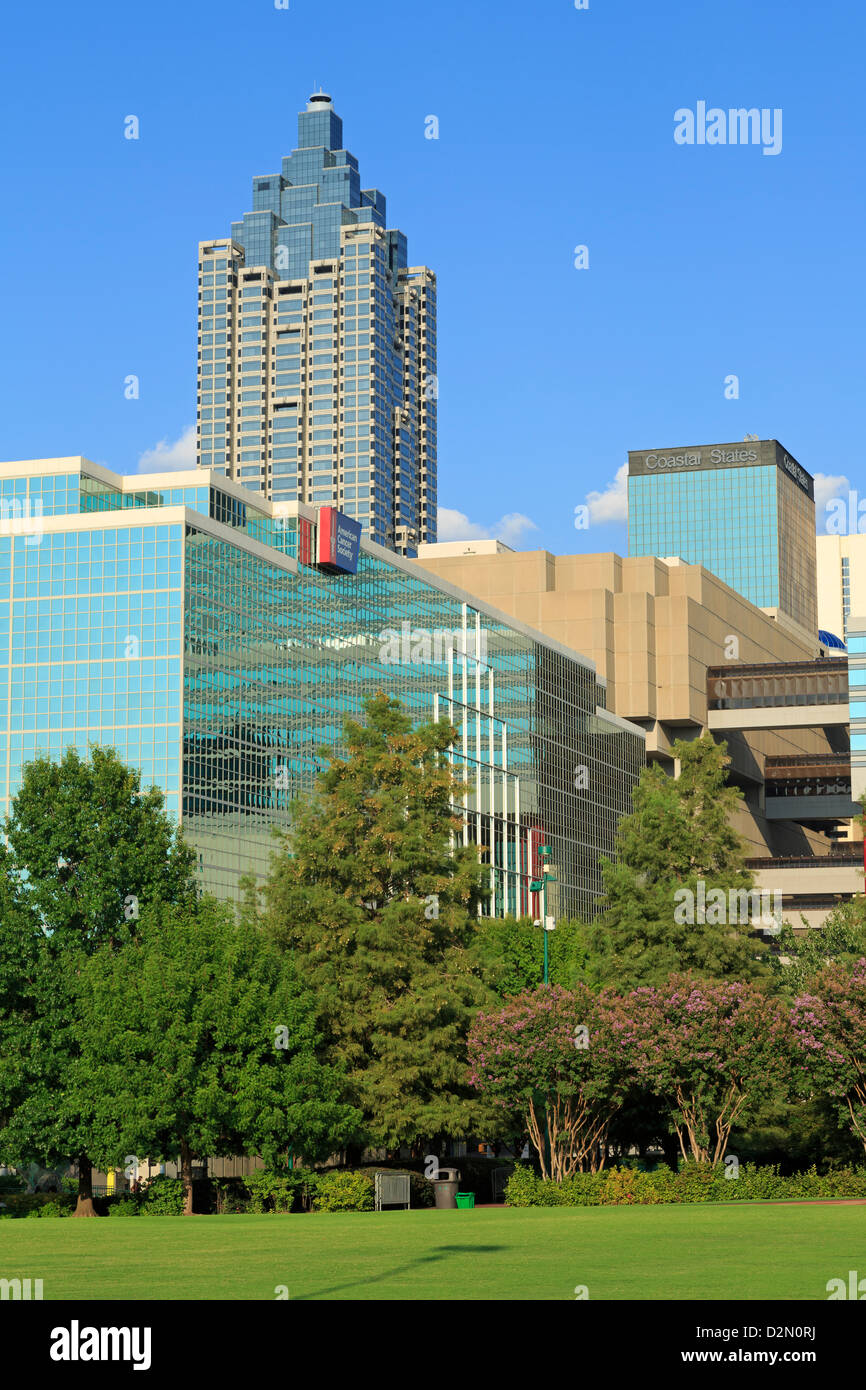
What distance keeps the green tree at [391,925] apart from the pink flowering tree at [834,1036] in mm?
9614

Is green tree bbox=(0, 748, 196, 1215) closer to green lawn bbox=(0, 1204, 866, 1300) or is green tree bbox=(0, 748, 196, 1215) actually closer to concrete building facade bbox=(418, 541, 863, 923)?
green lawn bbox=(0, 1204, 866, 1300)

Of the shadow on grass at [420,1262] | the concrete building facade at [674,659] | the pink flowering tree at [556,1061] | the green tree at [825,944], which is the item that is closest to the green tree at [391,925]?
the pink flowering tree at [556,1061]

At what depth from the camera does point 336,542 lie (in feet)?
333

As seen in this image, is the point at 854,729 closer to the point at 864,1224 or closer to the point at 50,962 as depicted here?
the point at 50,962

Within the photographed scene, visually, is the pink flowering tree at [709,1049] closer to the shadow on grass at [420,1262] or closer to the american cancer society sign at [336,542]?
the shadow on grass at [420,1262]

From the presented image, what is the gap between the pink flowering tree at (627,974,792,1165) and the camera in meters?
49.8

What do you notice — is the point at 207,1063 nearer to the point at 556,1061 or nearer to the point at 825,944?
the point at 556,1061

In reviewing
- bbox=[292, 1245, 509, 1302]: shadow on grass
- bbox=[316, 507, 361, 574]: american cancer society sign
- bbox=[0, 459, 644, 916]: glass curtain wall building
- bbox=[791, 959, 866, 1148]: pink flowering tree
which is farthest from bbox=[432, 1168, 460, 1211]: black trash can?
bbox=[316, 507, 361, 574]: american cancer society sign

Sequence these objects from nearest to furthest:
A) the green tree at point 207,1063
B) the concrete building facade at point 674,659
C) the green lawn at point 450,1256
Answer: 1. the green lawn at point 450,1256
2. the green tree at point 207,1063
3. the concrete building facade at point 674,659

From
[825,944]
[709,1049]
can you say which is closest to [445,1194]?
[709,1049]

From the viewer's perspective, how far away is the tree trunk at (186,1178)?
44.5 m
